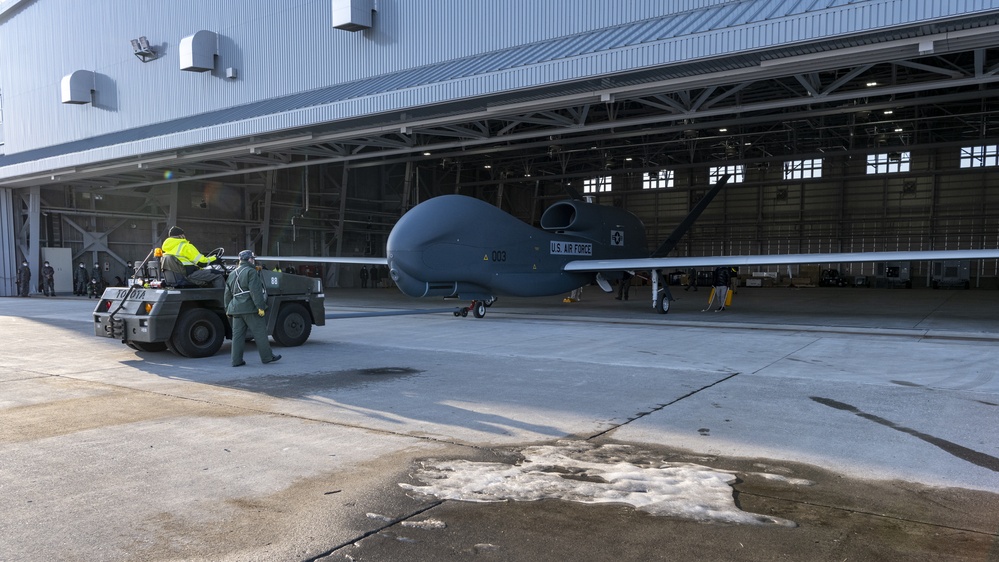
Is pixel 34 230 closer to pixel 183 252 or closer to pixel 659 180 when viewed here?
pixel 183 252

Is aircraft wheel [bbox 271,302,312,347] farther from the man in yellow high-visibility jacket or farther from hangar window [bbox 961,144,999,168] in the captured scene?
hangar window [bbox 961,144,999,168]

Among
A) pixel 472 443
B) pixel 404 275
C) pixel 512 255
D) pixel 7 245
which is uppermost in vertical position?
pixel 7 245

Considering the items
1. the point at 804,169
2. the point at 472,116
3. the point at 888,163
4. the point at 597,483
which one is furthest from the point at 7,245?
the point at 888,163

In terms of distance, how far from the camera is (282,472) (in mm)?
4266

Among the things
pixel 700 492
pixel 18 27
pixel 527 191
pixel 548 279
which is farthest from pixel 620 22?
pixel 527 191

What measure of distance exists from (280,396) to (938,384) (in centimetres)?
773

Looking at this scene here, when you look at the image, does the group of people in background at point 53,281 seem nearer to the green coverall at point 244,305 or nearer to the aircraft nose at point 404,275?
the aircraft nose at point 404,275

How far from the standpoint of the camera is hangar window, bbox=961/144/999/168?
3650 cm

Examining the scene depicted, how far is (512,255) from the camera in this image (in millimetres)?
Answer: 16344

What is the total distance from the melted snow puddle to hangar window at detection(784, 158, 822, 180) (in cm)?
4204

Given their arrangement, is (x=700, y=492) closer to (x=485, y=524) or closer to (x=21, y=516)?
(x=485, y=524)

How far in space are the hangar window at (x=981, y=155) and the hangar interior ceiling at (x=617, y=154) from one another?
87 centimetres

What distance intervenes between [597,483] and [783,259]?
12662 mm

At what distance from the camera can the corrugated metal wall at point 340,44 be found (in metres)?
12.0
